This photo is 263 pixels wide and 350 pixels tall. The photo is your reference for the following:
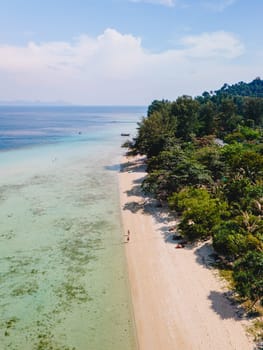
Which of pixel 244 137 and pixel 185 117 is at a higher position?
pixel 185 117

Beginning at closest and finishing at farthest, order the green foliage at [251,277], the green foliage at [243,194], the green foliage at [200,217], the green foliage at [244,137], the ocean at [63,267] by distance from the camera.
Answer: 1. the green foliage at [251,277]
2. the ocean at [63,267]
3. the green foliage at [200,217]
4. the green foliage at [243,194]
5. the green foliage at [244,137]

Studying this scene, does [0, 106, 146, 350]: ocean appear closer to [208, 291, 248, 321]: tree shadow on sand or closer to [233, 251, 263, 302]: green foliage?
[208, 291, 248, 321]: tree shadow on sand

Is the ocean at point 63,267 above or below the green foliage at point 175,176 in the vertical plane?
below

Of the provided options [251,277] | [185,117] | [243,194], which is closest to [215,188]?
[243,194]

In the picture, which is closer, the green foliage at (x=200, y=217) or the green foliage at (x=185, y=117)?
the green foliage at (x=200, y=217)

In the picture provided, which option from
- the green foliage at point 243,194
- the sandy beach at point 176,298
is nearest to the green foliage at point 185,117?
the green foliage at point 243,194

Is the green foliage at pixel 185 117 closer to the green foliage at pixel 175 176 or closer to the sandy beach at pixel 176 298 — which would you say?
the green foliage at pixel 175 176

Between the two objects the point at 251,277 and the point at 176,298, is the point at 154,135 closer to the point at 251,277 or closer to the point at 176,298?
the point at 176,298
